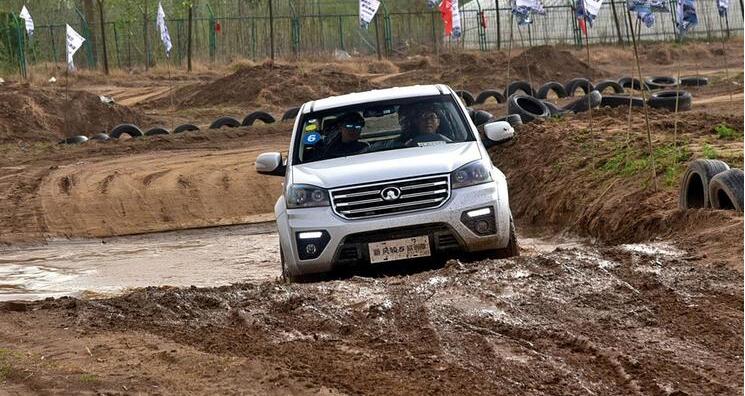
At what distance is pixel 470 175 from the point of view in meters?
9.66

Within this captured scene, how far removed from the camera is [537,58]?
42.0 metres

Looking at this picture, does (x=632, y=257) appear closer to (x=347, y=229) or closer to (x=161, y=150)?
(x=347, y=229)

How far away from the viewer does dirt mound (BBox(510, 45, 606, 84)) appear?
1607 inches

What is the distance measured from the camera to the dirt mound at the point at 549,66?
134 feet

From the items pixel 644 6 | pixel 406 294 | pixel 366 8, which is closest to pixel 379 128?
pixel 406 294

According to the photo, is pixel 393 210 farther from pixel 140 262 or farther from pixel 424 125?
pixel 140 262

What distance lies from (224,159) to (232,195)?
3.37m

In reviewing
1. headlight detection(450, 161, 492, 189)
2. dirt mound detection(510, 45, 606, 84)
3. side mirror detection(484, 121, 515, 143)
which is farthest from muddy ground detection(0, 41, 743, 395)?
dirt mound detection(510, 45, 606, 84)

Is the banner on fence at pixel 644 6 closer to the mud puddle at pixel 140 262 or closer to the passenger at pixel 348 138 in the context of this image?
the mud puddle at pixel 140 262

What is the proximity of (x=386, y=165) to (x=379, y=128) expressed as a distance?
1229 mm

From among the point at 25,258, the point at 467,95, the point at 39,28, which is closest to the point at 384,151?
the point at 25,258

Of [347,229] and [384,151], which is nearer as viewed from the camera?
[347,229]

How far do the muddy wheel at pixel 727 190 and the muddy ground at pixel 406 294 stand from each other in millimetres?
257

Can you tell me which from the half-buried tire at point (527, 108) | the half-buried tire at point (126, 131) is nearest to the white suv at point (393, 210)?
the half-buried tire at point (527, 108)
